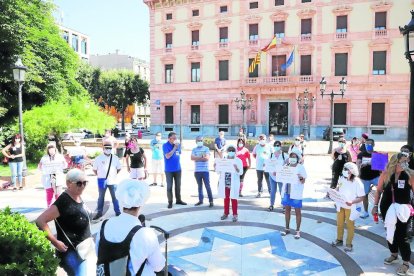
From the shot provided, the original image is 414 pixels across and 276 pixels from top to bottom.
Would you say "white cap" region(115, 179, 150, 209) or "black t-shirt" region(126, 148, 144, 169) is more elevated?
"white cap" region(115, 179, 150, 209)

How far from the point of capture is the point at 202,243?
5.95m

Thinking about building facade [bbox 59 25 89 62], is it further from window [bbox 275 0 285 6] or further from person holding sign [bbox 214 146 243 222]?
person holding sign [bbox 214 146 243 222]

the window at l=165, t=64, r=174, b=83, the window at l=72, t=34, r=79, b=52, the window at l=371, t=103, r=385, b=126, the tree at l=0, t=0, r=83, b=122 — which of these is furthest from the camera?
the window at l=72, t=34, r=79, b=52

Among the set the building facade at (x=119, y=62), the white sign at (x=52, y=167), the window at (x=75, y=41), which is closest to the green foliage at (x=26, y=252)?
the white sign at (x=52, y=167)

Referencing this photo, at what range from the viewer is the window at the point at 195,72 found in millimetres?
34688

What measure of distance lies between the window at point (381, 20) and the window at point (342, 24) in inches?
103

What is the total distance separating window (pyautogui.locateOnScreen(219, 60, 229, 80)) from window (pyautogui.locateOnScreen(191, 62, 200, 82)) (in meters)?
2.63

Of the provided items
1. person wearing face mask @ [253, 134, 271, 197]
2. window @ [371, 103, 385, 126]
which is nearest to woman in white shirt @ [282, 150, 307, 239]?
person wearing face mask @ [253, 134, 271, 197]

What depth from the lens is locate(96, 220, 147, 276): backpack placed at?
2.36 meters

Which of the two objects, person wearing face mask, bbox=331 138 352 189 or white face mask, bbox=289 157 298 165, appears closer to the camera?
white face mask, bbox=289 157 298 165

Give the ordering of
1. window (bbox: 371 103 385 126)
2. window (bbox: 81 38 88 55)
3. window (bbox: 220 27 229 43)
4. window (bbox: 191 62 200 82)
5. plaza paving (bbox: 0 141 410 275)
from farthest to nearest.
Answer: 1. window (bbox: 81 38 88 55)
2. window (bbox: 191 62 200 82)
3. window (bbox: 220 27 229 43)
4. window (bbox: 371 103 385 126)
5. plaza paving (bbox: 0 141 410 275)

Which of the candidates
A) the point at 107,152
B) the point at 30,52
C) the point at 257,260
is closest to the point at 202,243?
the point at 257,260

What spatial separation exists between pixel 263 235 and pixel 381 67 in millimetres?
→ 28289

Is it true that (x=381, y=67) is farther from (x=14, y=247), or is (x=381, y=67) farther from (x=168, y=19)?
(x=14, y=247)
